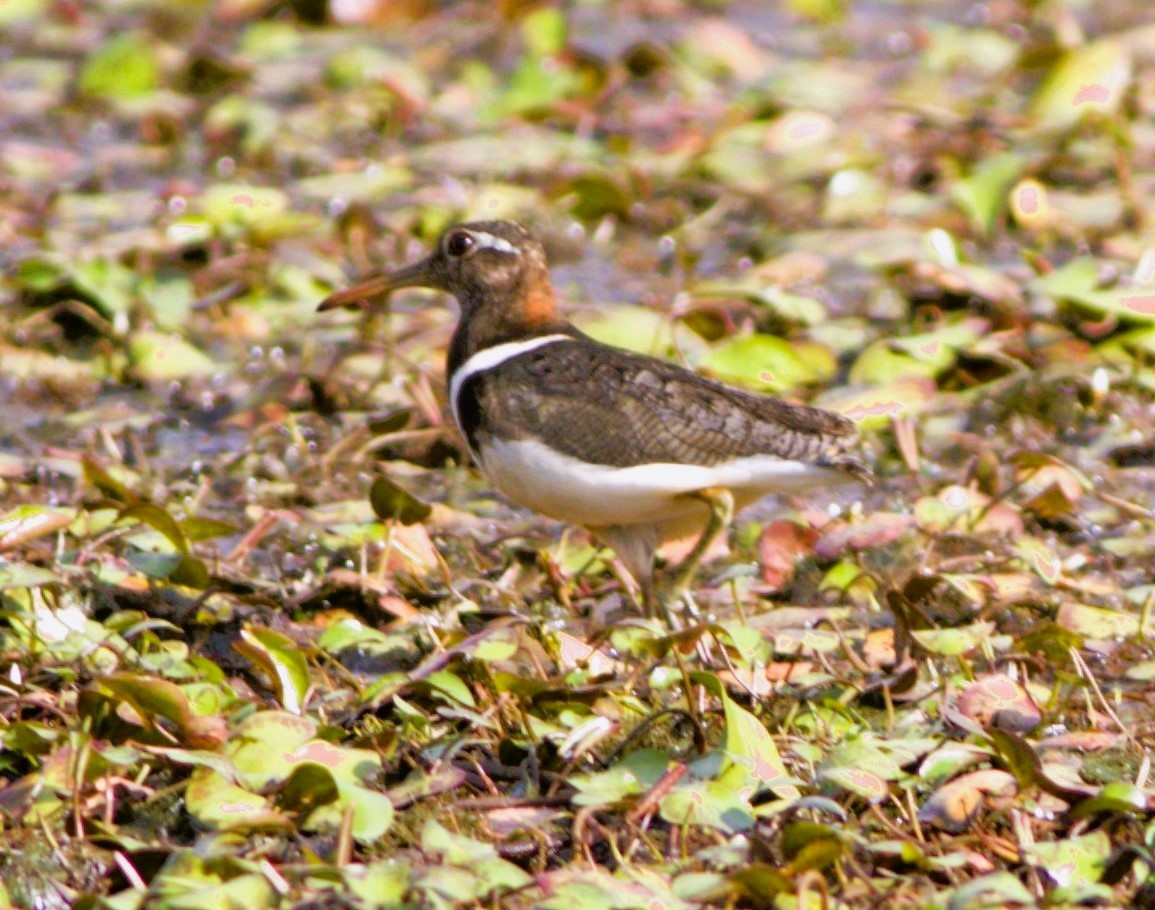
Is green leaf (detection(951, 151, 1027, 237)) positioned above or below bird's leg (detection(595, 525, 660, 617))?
below

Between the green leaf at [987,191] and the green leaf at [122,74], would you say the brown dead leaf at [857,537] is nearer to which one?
the green leaf at [987,191]

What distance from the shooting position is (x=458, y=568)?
5.80 meters

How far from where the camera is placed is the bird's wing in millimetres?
5188

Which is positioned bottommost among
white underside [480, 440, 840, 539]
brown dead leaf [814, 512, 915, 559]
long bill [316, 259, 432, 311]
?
brown dead leaf [814, 512, 915, 559]

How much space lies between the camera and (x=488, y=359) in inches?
220

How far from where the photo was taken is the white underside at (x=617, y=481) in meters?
5.15

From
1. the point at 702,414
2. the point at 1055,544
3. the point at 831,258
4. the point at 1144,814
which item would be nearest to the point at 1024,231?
the point at 831,258

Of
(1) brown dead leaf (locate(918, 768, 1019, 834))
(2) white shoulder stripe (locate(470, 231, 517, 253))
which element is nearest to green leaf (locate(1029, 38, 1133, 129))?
(2) white shoulder stripe (locate(470, 231, 517, 253))

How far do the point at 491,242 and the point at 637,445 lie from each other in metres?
0.94

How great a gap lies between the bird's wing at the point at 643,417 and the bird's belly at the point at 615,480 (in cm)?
2

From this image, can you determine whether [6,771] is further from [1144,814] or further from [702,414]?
[1144,814]

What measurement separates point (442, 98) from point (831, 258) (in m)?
2.58

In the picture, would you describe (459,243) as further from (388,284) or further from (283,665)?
(283,665)

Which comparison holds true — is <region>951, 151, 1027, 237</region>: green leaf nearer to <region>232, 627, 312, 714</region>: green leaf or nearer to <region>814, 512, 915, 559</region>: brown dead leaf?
<region>814, 512, 915, 559</region>: brown dead leaf
